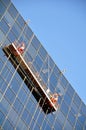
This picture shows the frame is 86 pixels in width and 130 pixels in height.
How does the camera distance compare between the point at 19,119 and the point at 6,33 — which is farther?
the point at 6,33

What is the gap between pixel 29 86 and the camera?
41.8 metres

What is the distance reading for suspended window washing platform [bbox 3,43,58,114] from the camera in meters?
40.8

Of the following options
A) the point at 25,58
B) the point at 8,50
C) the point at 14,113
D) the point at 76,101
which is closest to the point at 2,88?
the point at 14,113

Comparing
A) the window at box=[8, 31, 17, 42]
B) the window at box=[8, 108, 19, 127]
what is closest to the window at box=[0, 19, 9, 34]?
the window at box=[8, 31, 17, 42]

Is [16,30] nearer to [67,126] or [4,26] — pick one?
[4,26]

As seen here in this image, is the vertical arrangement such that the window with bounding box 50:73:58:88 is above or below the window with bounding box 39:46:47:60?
below

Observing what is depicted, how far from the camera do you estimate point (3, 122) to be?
1364 inches

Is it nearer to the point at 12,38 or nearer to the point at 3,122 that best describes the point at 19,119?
the point at 3,122

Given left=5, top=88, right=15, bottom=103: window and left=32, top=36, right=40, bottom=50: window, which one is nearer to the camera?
left=5, top=88, right=15, bottom=103: window

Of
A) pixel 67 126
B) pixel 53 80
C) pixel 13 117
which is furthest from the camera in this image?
pixel 53 80

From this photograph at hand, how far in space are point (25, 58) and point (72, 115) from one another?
1150cm

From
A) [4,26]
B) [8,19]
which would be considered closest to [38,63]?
[8,19]

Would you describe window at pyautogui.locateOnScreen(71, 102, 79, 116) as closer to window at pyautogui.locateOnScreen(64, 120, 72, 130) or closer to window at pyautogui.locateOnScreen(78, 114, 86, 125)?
window at pyautogui.locateOnScreen(78, 114, 86, 125)

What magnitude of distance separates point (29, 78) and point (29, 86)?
3.62 ft
